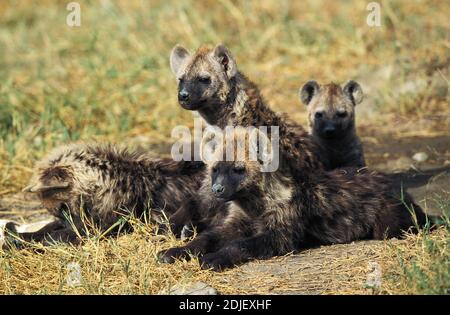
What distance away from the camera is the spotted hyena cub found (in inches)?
282

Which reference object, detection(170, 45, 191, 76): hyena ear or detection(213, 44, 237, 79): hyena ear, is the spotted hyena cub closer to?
detection(213, 44, 237, 79): hyena ear

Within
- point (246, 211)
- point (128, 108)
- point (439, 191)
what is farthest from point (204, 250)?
point (128, 108)

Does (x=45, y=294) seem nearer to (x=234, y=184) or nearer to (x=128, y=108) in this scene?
(x=234, y=184)

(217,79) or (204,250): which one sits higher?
(217,79)

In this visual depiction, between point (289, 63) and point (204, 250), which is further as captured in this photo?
point (289, 63)

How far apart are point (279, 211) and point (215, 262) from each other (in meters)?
0.59

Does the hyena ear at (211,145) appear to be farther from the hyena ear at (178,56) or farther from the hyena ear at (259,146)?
the hyena ear at (178,56)

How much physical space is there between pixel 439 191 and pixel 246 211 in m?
1.92

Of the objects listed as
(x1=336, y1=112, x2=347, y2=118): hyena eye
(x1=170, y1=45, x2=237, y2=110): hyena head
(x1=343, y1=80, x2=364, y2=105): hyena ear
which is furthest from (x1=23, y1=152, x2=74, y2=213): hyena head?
(x1=343, y1=80, x2=364, y2=105): hyena ear

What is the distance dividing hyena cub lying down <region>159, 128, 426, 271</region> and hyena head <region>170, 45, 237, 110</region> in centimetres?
74

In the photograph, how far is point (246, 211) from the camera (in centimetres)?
559

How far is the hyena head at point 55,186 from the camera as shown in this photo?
5.89 m
